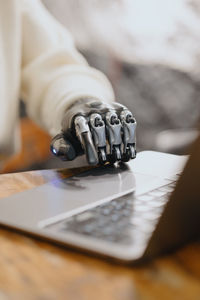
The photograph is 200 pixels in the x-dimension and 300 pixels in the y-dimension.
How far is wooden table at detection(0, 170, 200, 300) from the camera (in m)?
0.46

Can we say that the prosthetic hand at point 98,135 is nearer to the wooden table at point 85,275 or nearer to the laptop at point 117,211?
the laptop at point 117,211

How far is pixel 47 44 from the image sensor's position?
209cm

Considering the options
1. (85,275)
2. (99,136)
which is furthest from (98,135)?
(85,275)

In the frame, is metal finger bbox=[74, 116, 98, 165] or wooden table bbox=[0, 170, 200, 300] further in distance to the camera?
metal finger bbox=[74, 116, 98, 165]

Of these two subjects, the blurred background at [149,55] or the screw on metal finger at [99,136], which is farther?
the blurred background at [149,55]

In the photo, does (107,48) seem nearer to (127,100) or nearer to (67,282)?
(127,100)

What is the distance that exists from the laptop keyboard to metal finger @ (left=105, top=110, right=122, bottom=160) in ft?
0.90

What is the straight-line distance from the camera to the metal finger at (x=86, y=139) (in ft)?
3.10

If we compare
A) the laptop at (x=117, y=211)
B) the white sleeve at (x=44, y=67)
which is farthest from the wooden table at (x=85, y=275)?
the white sleeve at (x=44, y=67)

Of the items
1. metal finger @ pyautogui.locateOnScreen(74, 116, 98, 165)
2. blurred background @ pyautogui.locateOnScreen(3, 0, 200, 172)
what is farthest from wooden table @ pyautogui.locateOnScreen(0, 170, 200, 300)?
blurred background @ pyautogui.locateOnScreen(3, 0, 200, 172)

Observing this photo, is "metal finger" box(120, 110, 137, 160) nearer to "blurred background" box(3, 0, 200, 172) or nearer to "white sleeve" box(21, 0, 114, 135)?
"white sleeve" box(21, 0, 114, 135)

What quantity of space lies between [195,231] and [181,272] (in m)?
0.08

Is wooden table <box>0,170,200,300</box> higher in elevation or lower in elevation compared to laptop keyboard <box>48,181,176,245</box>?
lower

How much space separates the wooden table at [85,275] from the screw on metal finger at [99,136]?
0.39 meters
